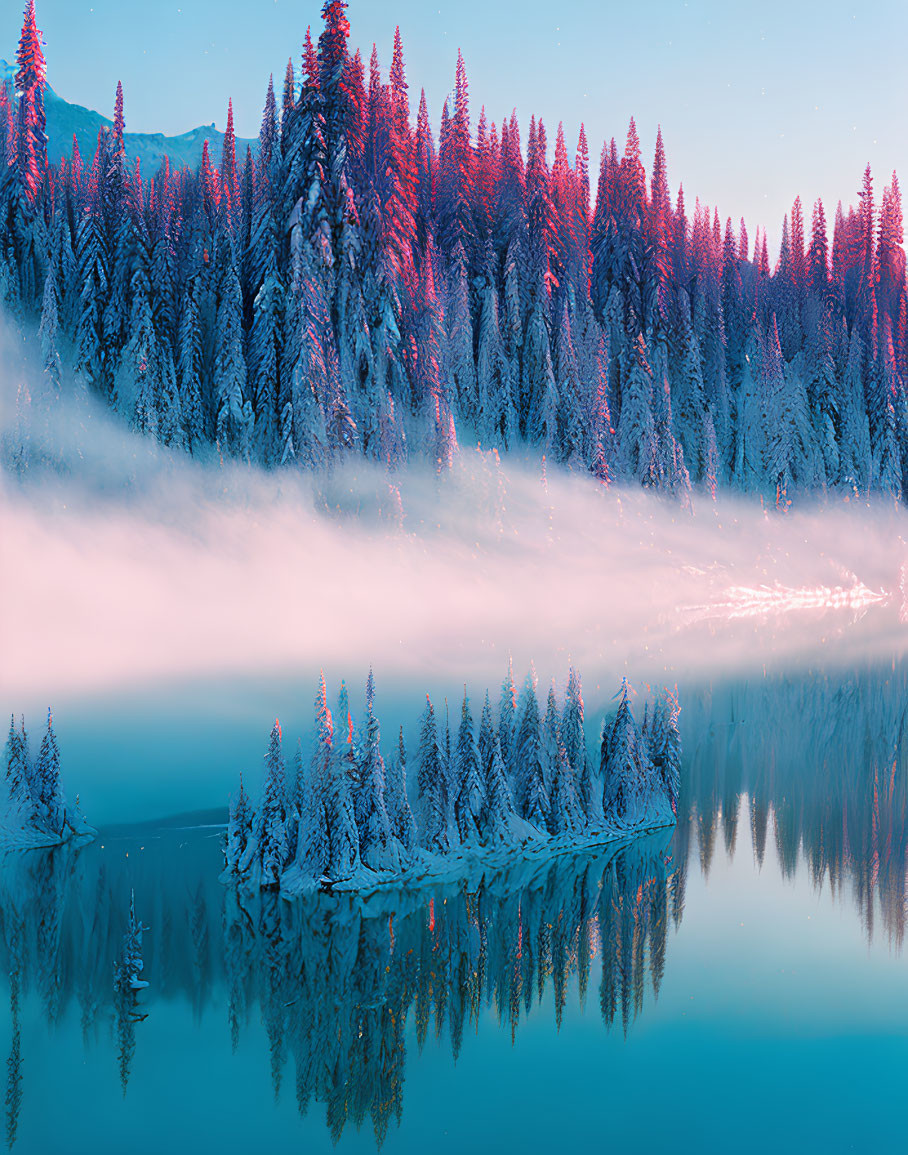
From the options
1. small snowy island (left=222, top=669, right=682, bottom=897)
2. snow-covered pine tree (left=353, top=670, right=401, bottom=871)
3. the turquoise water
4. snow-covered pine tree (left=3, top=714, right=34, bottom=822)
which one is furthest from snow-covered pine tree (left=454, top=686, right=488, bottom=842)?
snow-covered pine tree (left=3, top=714, right=34, bottom=822)

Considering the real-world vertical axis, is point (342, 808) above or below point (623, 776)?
above

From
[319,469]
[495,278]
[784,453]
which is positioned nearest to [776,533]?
[784,453]

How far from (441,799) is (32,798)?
793 inches

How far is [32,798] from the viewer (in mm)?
46688

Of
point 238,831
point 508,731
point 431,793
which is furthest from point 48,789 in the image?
point 508,731

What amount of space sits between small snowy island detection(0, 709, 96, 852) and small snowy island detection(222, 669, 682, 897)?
939cm

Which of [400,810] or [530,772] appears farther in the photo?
[530,772]

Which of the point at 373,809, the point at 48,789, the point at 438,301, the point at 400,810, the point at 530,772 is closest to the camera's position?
the point at 373,809

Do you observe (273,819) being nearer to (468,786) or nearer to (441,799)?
(441,799)

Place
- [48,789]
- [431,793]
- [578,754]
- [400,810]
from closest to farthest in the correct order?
[400,810] < [431,793] < [48,789] < [578,754]

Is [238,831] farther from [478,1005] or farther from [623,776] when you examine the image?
[623,776]

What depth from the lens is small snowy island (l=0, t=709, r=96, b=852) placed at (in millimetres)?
45969

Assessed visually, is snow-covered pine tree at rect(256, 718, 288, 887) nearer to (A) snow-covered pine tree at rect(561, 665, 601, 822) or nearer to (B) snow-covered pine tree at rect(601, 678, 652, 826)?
(A) snow-covered pine tree at rect(561, 665, 601, 822)

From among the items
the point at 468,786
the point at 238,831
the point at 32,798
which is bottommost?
the point at 238,831
